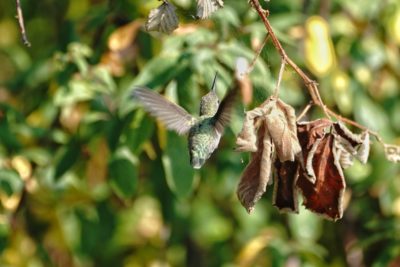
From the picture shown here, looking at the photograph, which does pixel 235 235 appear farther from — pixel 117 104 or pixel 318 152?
pixel 318 152

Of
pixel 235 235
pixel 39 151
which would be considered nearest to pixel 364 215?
pixel 235 235

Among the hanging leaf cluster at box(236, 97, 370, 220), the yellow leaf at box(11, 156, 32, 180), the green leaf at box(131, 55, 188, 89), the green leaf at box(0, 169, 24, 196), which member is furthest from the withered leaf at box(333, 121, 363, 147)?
the yellow leaf at box(11, 156, 32, 180)

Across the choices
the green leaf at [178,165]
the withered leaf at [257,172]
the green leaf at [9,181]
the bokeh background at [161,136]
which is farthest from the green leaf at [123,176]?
the withered leaf at [257,172]

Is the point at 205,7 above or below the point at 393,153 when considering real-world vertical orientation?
above

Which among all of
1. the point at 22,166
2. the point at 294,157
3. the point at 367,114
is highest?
the point at 294,157

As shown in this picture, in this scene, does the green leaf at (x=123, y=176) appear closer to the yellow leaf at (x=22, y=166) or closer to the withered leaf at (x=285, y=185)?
the yellow leaf at (x=22, y=166)

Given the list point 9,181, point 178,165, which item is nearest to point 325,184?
point 178,165

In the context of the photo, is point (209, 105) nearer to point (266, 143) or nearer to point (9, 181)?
point (266, 143)
